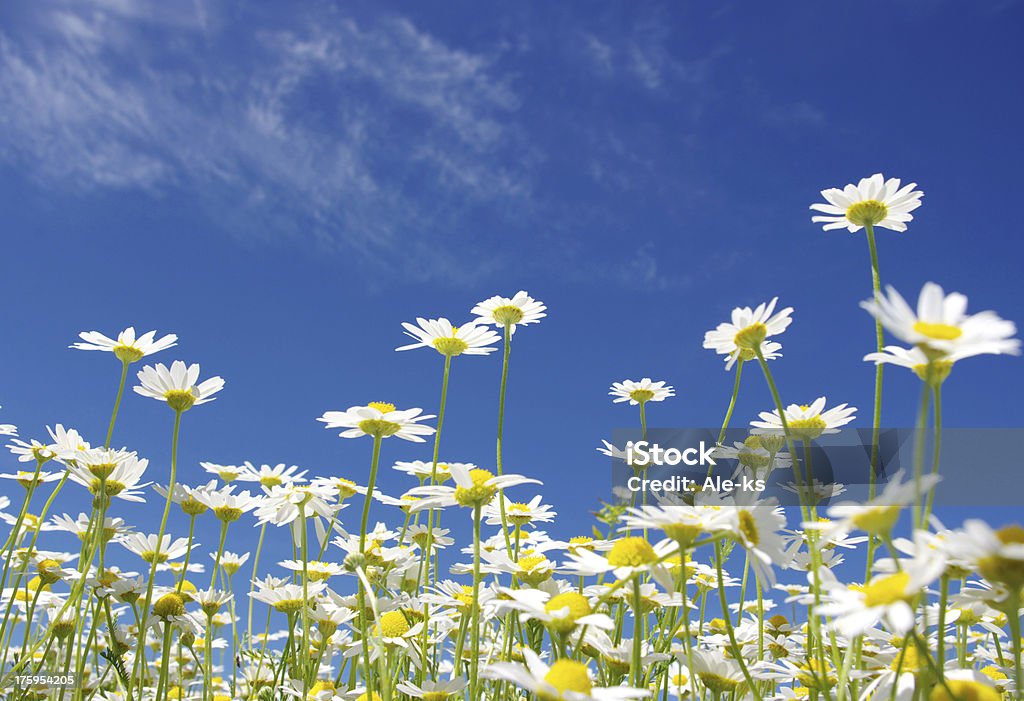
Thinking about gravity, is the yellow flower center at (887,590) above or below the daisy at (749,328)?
below

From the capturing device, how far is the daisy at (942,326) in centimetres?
111

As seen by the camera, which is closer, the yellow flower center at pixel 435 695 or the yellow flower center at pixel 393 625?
the yellow flower center at pixel 435 695

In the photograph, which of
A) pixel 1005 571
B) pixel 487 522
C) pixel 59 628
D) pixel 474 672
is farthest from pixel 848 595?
pixel 59 628

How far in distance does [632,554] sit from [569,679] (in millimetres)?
366

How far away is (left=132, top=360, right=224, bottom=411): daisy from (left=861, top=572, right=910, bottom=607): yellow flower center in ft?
6.70

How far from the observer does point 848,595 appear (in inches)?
43.7

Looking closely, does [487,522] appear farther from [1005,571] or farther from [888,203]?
[1005,571]

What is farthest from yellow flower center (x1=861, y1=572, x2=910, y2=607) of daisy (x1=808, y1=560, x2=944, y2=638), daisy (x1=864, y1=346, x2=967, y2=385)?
daisy (x1=864, y1=346, x2=967, y2=385)

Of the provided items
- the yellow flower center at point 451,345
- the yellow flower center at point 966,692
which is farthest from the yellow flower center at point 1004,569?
the yellow flower center at point 451,345

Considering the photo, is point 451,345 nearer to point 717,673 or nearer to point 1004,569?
point 717,673

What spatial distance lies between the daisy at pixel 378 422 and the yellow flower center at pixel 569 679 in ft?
3.34

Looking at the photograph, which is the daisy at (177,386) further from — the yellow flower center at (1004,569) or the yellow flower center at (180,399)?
the yellow flower center at (1004,569)

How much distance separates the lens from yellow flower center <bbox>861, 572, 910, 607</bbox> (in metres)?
1.07

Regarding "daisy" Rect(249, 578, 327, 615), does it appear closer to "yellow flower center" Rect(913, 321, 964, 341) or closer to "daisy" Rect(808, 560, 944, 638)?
"daisy" Rect(808, 560, 944, 638)
